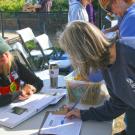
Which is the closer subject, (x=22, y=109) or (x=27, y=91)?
(x=22, y=109)

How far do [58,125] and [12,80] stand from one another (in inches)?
30.8

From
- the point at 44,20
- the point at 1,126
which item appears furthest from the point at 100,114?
the point at 44,20

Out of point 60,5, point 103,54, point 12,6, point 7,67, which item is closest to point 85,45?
point 103,54

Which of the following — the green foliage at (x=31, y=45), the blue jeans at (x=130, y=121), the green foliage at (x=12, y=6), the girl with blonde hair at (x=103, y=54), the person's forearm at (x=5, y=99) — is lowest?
the green foliage at (x=31, y=45)

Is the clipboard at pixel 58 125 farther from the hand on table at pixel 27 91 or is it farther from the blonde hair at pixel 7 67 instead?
the blonde hair at pixel 7 67

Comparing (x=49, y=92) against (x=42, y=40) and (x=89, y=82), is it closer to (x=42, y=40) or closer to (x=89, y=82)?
(x=89, y=82)

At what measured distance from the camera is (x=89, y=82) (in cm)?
238

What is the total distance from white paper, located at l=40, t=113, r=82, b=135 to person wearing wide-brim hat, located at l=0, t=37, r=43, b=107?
38 cm

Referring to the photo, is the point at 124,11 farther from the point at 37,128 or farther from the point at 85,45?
the point at 37,128

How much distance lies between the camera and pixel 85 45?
6.04 feet

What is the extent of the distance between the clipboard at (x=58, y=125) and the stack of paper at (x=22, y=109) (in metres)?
0.11

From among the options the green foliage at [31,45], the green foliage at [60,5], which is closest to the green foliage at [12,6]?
the green foliage at [60,5]

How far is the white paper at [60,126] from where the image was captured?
2054mm

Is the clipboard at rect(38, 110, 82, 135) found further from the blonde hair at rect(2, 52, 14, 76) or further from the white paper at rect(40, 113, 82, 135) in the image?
the blonde hair at rect(2, 52, 14, 76)
